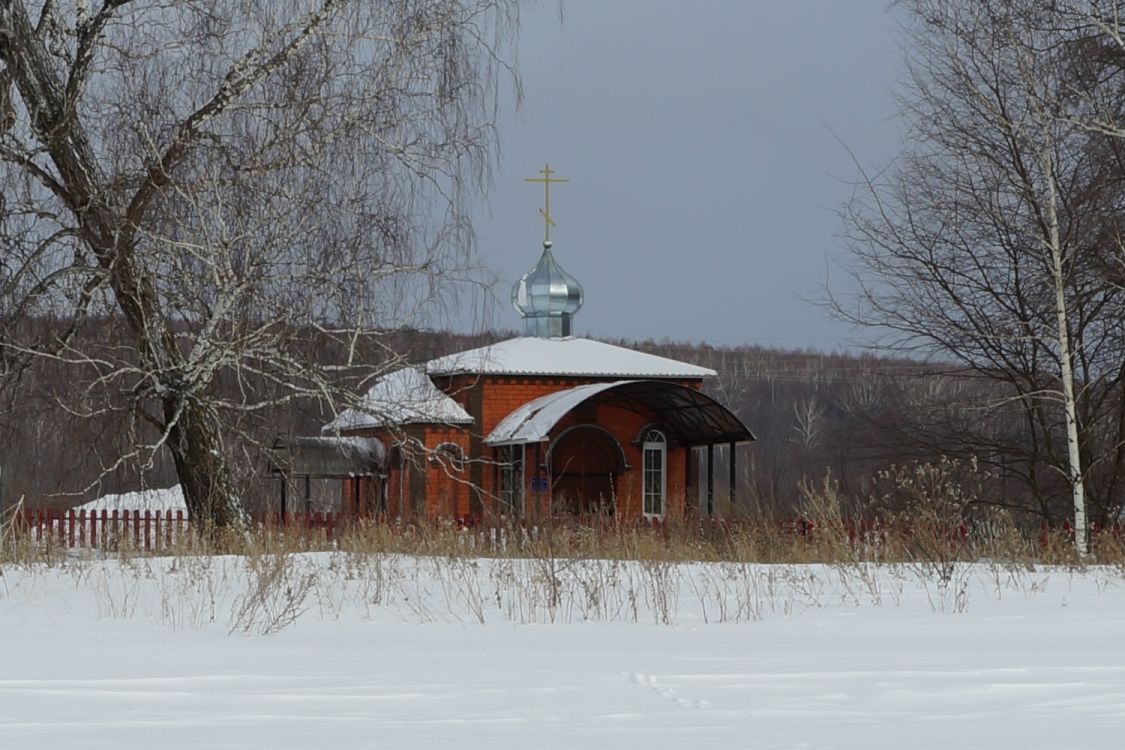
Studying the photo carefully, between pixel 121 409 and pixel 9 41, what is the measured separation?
3.81m

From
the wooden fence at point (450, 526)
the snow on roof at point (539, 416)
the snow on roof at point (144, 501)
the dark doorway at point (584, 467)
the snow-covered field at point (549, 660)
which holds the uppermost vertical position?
the snow on roof at point (539, 416)

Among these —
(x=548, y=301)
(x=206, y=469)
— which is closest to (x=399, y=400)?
(x=206, y=469)

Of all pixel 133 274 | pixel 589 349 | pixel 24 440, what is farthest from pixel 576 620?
pixel 589 349

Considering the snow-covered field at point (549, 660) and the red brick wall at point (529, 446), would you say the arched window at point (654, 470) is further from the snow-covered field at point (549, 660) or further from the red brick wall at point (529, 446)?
the snow-covered field at point (549, 660)

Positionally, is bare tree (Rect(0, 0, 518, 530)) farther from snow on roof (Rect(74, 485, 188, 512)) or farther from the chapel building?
the chapel building

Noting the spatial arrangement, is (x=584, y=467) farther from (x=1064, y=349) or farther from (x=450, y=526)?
(x=450, y=526)

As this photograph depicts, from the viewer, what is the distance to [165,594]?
10.1 meters

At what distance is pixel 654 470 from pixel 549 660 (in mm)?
22665

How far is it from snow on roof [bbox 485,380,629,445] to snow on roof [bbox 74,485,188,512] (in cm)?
617

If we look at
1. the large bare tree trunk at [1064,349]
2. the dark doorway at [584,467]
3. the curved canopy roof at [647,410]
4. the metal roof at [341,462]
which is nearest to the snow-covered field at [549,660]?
the large bare tree trunk at [1064,349]

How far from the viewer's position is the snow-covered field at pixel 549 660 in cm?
524

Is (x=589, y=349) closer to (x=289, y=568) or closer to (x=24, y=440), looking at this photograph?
(x=24, y=440)

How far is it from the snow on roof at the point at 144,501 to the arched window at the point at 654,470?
924 centimetres

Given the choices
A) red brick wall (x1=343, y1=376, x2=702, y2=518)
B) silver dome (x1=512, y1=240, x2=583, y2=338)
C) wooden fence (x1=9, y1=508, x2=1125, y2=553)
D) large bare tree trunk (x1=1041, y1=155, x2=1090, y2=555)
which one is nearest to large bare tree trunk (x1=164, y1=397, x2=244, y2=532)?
wooden fence (x1=9, y1=508, x2=1125, y2=553)
